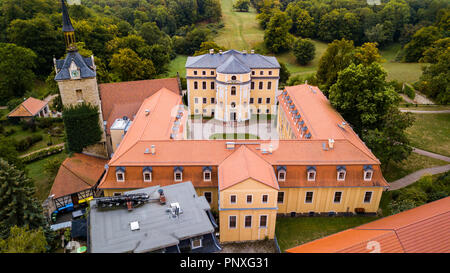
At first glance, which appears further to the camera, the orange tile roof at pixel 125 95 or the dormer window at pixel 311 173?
the orange tile roof at pixel 125 95

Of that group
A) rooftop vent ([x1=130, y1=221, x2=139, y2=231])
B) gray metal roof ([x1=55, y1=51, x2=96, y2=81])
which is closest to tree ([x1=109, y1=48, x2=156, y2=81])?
gray metal roof ([x1=55, y1=51, x2=96, y2=81])

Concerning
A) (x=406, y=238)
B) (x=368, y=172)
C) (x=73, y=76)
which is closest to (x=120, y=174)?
(x=73, y=76)

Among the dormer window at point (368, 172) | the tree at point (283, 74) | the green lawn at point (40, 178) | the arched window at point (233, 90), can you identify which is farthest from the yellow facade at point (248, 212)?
the tree at point (283, 74)

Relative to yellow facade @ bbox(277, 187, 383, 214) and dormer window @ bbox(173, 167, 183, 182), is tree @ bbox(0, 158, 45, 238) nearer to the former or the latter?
dormer window @ bbox(173, 167, 183, 182)

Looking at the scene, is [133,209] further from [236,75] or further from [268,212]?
[236,75]

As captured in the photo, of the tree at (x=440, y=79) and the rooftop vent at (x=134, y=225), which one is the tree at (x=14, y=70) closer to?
the rooftop vent at (x=134, y=225)

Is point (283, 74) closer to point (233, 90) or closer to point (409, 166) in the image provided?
point (233, 90)
